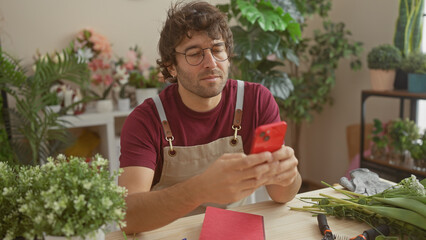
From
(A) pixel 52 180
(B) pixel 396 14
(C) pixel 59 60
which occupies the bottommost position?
(A) pixel 52 180

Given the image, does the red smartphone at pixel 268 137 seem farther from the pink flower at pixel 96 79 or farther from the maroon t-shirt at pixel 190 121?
the pink flower at pixel 96 79

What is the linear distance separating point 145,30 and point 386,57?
204 cm

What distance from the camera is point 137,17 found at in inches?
128

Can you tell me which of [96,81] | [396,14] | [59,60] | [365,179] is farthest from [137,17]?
[365,179]

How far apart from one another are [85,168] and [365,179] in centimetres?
107

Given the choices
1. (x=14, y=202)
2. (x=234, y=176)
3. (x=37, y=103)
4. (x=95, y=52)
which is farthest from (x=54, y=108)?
(x=234, y=176)

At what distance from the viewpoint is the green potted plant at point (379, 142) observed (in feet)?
9.00

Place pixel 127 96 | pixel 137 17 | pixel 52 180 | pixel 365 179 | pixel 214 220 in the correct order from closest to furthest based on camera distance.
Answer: pixel 52 180
pixel 214 220
pixel 365 179
pixel 127 96
pixel 137 17

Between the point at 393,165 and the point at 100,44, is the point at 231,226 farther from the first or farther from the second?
the point at 100,44

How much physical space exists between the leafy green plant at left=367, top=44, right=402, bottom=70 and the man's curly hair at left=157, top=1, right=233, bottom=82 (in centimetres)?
165

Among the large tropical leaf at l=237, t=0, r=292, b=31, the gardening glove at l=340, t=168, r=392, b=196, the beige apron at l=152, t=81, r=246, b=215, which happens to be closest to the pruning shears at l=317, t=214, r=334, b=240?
the gardening glove at l=340, t=168, r=392, b=196

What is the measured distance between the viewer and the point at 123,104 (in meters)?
2.91

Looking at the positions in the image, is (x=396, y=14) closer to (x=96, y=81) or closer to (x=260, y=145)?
(x=96, y=81)

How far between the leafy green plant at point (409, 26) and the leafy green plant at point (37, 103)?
240 centimetres
